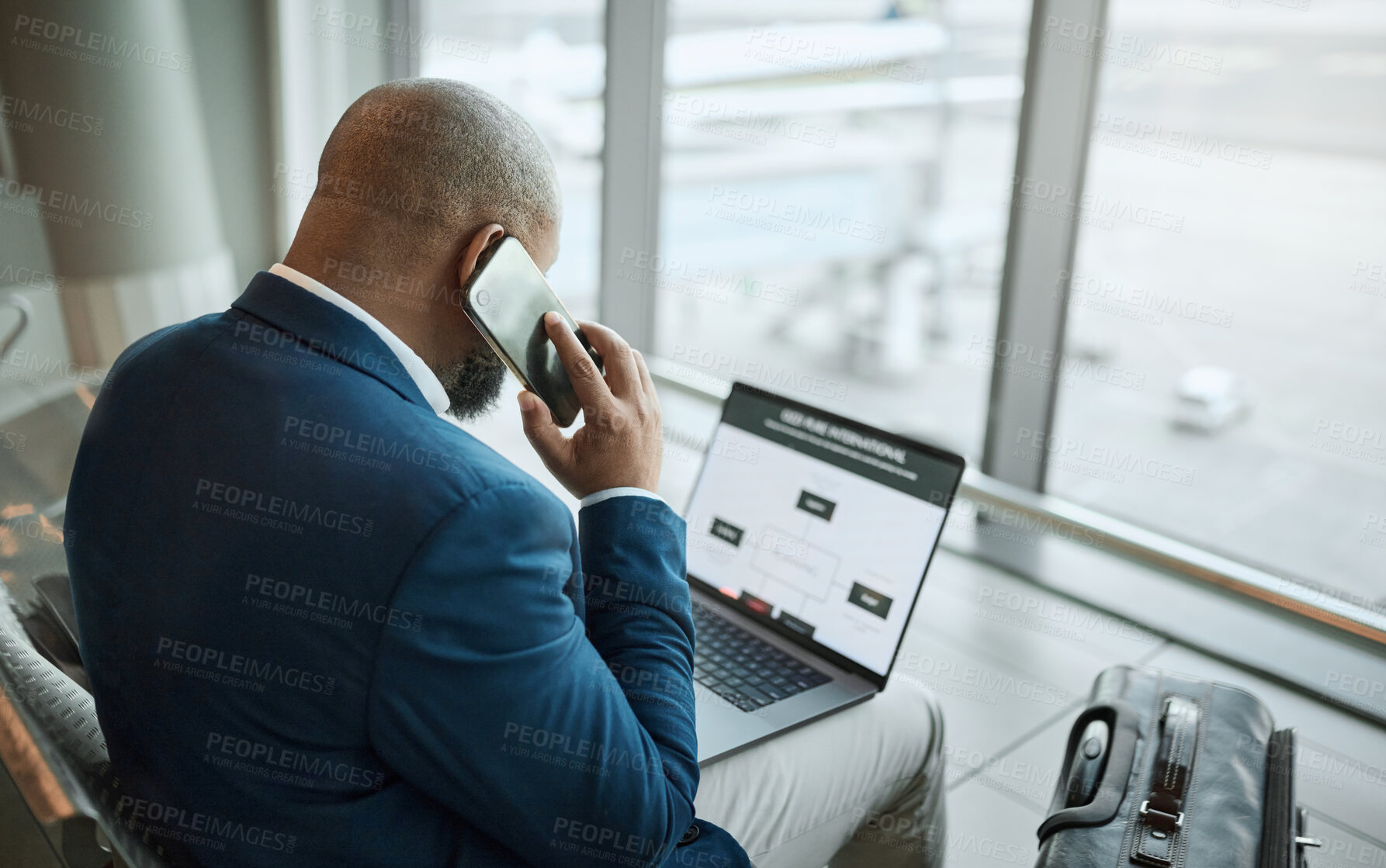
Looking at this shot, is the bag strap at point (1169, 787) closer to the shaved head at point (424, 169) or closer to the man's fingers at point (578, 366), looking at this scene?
the man's fingers at point (578, 366)

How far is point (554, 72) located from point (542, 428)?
120 inches

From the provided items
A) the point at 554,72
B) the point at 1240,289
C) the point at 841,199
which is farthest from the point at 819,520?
the point at 554,72

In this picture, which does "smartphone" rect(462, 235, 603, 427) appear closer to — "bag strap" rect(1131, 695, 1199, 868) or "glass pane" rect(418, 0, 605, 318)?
"bag strap" rect(1131, 695, 1199, 868)

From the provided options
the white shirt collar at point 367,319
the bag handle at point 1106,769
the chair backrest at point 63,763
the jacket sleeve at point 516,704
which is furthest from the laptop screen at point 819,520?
the chair backrest at point 63,763

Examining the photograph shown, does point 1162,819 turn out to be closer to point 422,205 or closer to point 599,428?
point 599,428

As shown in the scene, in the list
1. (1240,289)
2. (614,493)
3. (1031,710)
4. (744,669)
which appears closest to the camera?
(614,493)

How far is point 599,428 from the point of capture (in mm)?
1021

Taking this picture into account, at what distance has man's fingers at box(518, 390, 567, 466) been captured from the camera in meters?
1.03

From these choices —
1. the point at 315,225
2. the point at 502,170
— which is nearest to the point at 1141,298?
the point at 502,170

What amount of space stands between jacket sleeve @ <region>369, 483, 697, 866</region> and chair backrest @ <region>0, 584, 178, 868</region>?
211 mm

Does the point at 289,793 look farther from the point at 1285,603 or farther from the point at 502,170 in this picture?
the point at 1285,603

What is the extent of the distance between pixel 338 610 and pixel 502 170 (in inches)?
18.1

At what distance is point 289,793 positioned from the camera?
807mm

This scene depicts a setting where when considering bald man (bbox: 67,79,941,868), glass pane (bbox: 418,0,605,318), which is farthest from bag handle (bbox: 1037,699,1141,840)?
glass pane (bbox: 418,0,605,318)
